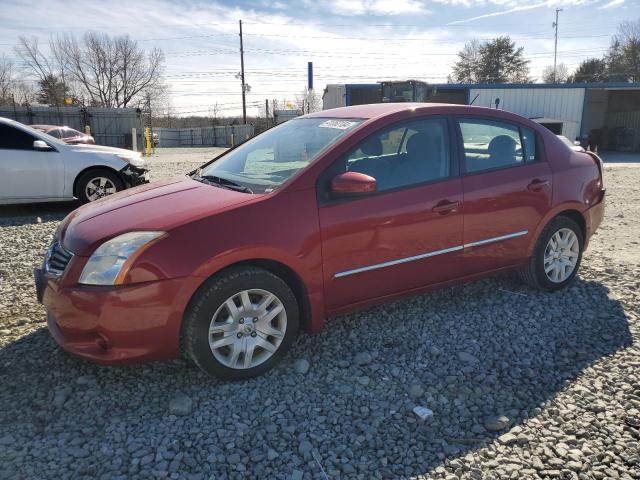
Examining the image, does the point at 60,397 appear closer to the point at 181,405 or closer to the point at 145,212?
the point at 181,405

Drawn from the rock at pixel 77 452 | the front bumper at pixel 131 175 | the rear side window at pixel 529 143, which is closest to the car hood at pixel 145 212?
the rock at pixel 77 452

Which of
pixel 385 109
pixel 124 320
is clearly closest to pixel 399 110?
pixel 385 109

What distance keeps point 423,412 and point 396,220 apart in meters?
1.28

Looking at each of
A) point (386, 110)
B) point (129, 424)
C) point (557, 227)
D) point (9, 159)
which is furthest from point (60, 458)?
point (9, 159)

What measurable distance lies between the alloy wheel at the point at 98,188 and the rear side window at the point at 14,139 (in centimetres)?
102

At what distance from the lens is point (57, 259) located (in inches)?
123

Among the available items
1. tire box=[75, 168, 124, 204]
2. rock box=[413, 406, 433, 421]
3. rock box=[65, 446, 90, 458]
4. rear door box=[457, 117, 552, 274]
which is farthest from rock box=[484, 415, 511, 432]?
tire box=[75, 168, 124, 204]

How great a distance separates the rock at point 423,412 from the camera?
2.76 m

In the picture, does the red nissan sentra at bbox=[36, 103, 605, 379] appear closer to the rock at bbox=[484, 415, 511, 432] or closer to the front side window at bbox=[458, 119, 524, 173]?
the front side window at bbox=[458, 119, 524, 173]

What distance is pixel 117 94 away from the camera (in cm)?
6481

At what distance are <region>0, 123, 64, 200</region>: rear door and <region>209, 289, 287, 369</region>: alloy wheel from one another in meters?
6.24

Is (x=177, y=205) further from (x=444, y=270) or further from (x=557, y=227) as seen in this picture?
(x=557, y=227)

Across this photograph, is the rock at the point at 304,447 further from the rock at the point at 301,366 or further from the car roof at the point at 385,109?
the car roof at the point at 385,109

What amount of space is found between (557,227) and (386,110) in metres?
1.87
